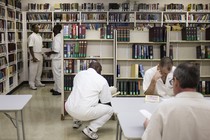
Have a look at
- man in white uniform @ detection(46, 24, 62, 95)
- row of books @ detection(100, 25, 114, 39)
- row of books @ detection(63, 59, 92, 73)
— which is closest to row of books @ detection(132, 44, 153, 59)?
row of books @ detection(100, 25, 114, 39)

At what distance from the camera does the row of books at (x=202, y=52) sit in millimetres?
5945

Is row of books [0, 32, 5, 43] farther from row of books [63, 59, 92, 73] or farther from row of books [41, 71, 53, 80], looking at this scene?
row of books [41, 71, 53, 80]

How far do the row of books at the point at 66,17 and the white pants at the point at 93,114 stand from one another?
19.1 feet

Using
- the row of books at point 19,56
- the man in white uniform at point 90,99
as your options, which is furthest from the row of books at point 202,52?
the row of books at point 19,56

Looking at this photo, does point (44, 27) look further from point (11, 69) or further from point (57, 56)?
point (57, 56)

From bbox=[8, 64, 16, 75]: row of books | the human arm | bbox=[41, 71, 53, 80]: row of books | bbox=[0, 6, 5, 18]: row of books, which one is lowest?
bbox=[41, 71, 53, 80]: row of books

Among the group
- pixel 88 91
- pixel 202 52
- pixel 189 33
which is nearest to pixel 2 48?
pixel 88 91

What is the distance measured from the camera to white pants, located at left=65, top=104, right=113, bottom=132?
4445mm

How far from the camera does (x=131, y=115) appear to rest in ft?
9.82

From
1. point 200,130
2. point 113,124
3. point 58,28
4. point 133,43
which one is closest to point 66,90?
point 113,124

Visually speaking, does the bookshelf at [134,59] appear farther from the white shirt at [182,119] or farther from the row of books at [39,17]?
the row of books at [39,17]

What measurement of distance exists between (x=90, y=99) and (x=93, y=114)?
237mm

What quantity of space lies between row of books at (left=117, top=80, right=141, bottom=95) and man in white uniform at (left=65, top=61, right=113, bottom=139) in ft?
4.02

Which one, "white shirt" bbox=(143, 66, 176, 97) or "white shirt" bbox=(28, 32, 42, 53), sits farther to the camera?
"white shirt" bbox=(28, 32, 42, 53)
